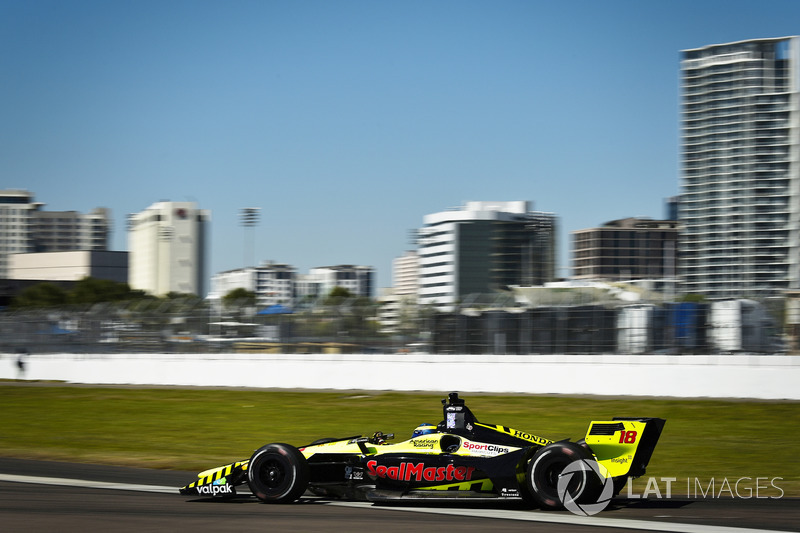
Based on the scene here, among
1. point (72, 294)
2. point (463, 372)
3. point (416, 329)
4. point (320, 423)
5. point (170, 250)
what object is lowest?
point (320, 423)

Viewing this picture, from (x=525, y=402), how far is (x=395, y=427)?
5473mm

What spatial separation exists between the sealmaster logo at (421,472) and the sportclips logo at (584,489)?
90cm

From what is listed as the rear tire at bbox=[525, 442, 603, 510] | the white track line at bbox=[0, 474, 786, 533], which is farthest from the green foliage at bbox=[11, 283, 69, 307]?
the rear tire at bbox=[525, 442, 603, 510]

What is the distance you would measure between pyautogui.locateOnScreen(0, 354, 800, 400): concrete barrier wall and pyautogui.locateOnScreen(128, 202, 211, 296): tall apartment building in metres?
149

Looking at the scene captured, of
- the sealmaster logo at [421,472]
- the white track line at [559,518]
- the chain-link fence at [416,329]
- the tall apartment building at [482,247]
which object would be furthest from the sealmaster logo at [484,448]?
the tall apartment building at [482,247]

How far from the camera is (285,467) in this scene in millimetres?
9156

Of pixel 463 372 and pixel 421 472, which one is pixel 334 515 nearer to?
pixel 421 472

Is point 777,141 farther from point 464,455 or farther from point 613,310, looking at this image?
point 464,455

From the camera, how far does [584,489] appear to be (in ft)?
28.1

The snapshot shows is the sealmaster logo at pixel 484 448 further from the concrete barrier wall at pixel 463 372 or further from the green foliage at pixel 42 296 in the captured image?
the green foliage at pixel 42 296

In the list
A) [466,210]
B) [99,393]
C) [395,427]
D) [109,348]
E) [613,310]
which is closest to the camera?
[395,427]

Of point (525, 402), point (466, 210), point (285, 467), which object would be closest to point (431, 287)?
point (466, 210)

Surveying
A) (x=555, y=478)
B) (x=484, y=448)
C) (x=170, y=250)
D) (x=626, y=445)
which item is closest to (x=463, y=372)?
(x=484, y=448)

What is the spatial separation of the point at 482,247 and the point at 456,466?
154791mm
